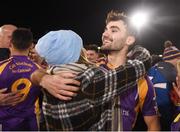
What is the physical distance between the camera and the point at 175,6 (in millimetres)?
26000

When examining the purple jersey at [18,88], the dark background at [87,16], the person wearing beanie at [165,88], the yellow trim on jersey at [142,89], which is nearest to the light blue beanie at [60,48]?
the yellow trim on jersey at [142,89]

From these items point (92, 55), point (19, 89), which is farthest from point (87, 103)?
point (92, 55)

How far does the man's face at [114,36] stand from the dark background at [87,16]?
21015 mm

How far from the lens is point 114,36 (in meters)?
3.81

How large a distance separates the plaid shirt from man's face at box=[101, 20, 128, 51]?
1.01 meters

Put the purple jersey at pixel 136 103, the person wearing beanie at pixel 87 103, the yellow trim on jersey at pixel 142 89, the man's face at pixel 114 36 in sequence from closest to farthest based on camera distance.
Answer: the person wearing beanie at pixel 87 103
the purple jersey at pixel 136 103
the yellow trim on jersey at pixel 142 89
the man's face at pixel 114 36

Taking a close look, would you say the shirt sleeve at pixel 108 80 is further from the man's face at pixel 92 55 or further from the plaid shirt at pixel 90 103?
the man's face at pixel 92 55

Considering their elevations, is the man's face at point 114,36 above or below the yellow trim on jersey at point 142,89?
above

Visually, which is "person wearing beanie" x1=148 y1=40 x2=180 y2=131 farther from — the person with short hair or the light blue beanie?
the light blue beanie

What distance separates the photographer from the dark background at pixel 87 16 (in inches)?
1009

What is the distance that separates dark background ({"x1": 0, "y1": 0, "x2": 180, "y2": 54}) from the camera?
25625 millimetres

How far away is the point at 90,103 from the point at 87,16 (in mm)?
26133

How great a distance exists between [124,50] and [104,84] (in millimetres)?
1293

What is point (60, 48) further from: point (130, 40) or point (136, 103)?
point (130, 40)
